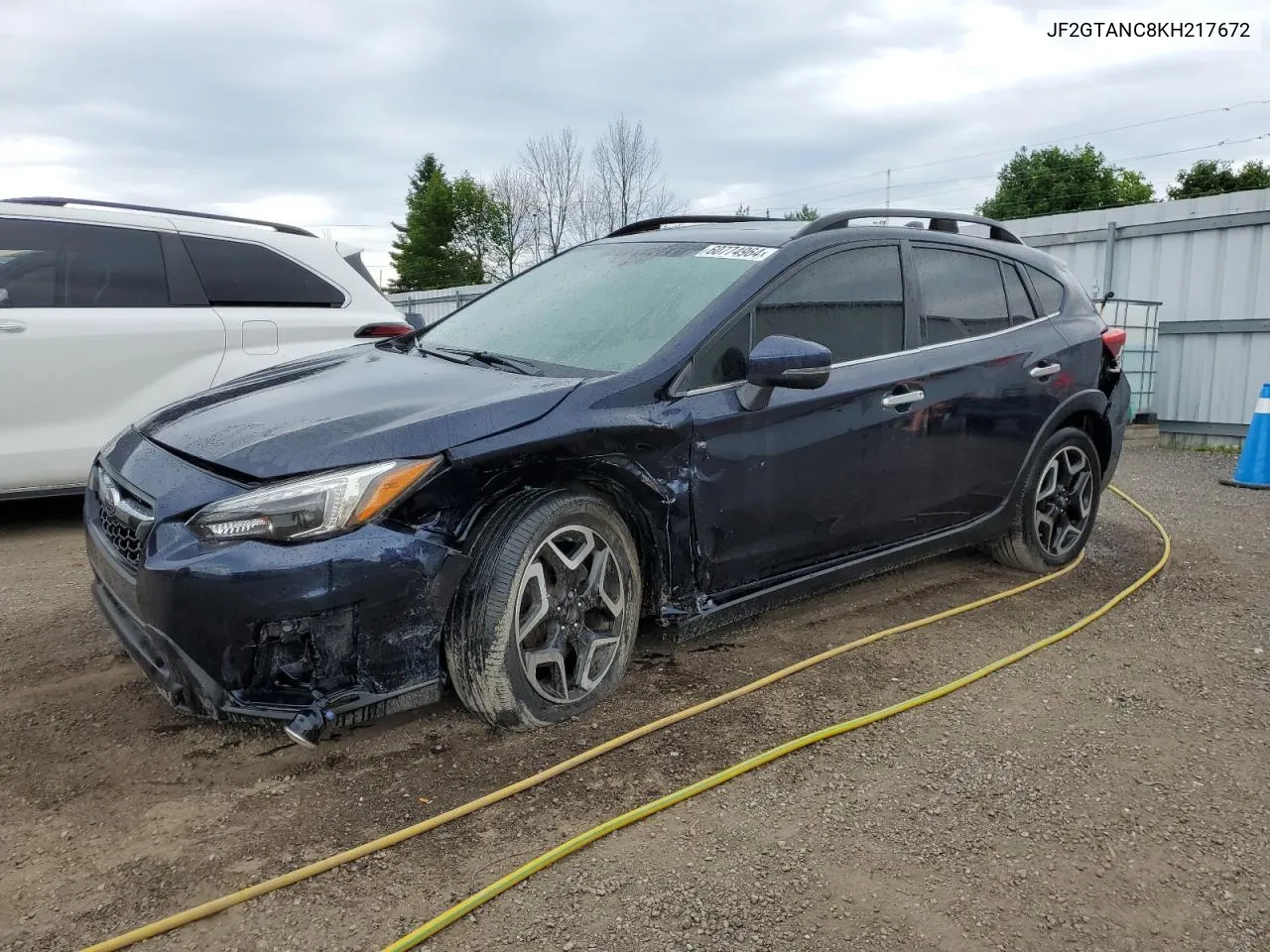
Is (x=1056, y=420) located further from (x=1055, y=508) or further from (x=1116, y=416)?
(x=1116, y=416)

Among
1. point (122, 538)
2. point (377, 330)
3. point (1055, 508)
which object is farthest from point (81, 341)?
point (1055, 508)

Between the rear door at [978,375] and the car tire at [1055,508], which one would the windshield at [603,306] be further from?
the car tire at [1055,508]

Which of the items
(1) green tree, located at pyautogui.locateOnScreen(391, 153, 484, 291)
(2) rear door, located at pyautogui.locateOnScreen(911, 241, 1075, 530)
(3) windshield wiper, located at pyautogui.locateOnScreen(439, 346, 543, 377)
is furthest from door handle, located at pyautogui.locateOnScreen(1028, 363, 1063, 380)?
(1) green tree, located at pyautogui.locateOnScreen(391, 153, 484, 291)

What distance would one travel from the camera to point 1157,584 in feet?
15.2

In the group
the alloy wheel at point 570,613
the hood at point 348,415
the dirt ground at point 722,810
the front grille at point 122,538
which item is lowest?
the dirt ground at point 722,810

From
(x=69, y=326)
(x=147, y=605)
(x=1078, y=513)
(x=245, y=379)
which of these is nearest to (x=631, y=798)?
(x=147, y=605)

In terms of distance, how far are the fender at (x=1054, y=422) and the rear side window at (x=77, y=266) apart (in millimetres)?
4590

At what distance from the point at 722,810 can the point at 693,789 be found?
0.10 metres

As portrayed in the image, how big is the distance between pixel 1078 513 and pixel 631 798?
3163 millimetres

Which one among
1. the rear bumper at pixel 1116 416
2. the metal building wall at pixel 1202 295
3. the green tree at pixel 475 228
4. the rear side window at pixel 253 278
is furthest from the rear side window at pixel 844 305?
the green tree at pixel 475 228

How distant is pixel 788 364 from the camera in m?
3.02

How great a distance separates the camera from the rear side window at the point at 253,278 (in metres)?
5.53

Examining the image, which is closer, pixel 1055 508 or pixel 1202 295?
pixel 1055 508

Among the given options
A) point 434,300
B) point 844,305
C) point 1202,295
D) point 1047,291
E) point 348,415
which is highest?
point 434,300
